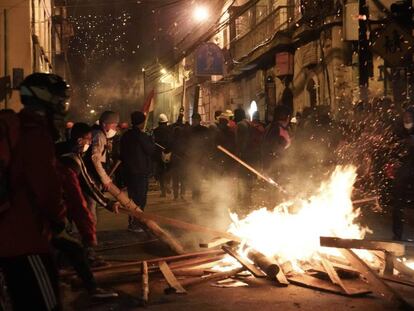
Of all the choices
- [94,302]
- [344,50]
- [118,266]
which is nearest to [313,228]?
[118,266]

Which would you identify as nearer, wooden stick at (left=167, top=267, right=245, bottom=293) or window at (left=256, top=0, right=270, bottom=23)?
wooden stick at (left=167, top=267, right=245, bottom=293)

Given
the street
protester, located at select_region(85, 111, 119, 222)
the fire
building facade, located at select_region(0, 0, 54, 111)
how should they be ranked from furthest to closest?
building facade, located at select_region(0, 0, 54, 111)
protester, located at select_region(85, 111, 119, 222)
the fire
the street

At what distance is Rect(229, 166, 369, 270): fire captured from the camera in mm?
6719

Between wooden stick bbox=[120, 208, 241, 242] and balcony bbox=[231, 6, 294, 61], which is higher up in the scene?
balcony bbox=[231, 6, 294, 61]

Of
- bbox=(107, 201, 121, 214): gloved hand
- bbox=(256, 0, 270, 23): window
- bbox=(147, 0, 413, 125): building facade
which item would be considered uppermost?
bbox=(256, 0, 270, 23): window

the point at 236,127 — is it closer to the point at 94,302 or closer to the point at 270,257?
the point at 270,257

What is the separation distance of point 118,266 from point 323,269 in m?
2.36

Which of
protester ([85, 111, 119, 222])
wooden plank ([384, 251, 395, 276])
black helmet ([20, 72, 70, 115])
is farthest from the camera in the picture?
protester ([85, 111, 119, 222])

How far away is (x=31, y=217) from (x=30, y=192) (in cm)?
14

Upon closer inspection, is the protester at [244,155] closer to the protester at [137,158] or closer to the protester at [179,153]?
the protester at [179,153]

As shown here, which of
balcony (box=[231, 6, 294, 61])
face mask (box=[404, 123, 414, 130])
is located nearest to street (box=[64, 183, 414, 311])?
face mask (box=[404, 123, 414, 130])

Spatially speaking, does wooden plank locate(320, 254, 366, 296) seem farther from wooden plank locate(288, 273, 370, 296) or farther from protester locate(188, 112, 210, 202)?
protester locate(188, 112, 210, 202)

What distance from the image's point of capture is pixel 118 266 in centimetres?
648

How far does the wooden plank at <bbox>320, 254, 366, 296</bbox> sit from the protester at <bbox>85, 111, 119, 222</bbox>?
3061mm
